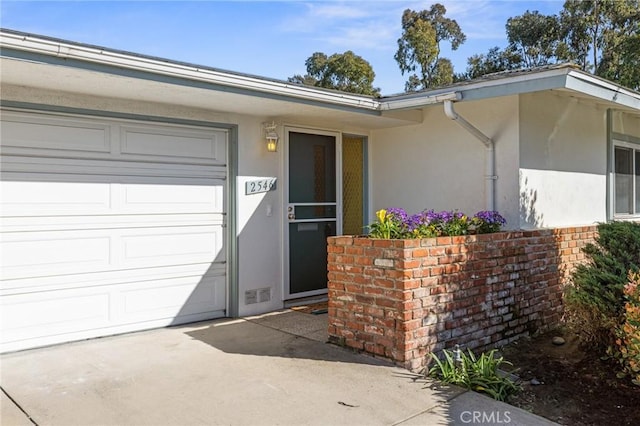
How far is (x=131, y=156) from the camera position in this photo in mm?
5285

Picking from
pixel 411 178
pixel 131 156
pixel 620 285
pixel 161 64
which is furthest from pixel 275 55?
pixel 620 285

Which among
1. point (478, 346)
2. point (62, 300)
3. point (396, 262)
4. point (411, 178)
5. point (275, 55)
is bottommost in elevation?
point (478, 346)

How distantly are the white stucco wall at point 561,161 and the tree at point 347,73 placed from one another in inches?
656

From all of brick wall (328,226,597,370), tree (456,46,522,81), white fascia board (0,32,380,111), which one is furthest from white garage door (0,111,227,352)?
tree (456,46,522,81)

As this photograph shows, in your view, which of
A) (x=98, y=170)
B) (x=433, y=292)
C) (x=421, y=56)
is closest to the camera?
(x=433, y=292)

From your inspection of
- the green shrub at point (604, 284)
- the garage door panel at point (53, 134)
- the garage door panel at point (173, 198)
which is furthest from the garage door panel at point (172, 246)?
the green shrub at point (604, 284)

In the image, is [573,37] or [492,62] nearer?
[573,37]

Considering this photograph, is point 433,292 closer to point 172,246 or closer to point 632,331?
point 632,331

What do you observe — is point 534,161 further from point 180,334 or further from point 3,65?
point 3,65

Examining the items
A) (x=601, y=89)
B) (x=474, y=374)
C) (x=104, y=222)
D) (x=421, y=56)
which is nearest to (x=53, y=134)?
(x=104, y=222)

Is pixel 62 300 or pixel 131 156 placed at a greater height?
pixel 131 156

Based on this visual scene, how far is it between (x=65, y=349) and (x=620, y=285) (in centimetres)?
511
